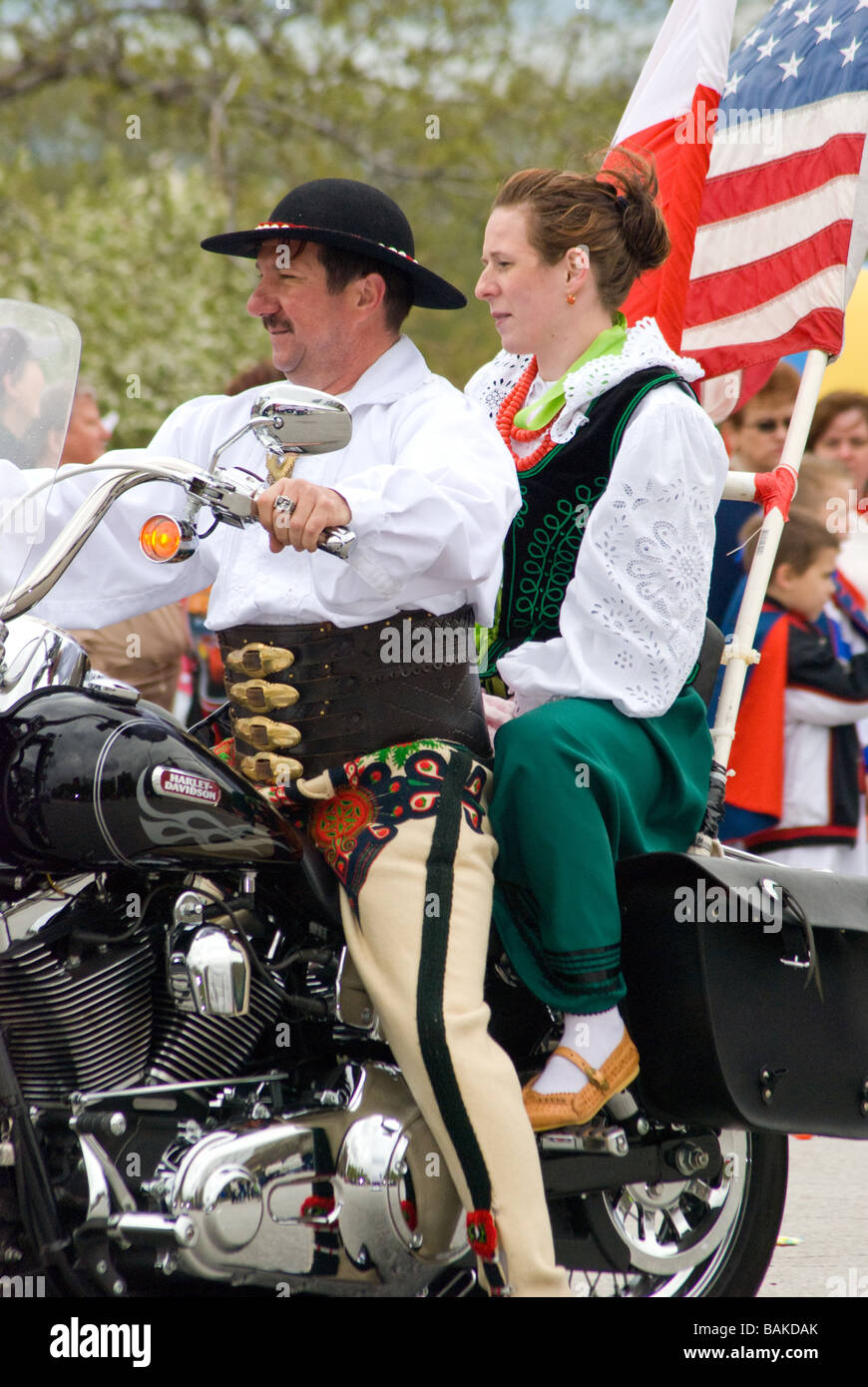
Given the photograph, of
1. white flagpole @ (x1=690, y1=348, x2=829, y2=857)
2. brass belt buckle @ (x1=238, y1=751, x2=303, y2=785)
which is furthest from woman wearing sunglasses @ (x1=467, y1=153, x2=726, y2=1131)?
brass belt buckle @ (x1=238, y1=751, x2=303, y2=785)

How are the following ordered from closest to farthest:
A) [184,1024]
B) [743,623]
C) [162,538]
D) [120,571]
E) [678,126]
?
[162,538], [184,1024], [120,571], [743,623], [678,126]

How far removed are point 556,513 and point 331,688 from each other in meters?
0.65

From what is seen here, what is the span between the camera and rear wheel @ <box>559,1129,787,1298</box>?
301 cm

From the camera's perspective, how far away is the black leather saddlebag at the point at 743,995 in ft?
9.21

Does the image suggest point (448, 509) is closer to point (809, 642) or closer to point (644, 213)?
point (644, 213)

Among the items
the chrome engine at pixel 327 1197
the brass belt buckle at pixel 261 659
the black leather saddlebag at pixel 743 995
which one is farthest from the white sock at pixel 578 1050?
the brass belt buckle at pixel 261 659

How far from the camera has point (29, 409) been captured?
2469mm

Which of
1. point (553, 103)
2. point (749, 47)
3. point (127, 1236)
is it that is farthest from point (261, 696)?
point (553, 103)

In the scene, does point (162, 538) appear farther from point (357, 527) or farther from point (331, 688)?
point (331, 688)

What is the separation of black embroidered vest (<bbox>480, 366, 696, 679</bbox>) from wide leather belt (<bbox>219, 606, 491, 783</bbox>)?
364mm

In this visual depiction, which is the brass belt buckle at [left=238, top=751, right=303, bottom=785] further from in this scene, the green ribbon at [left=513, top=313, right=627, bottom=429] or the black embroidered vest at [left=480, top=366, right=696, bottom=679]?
the green ribbon at [left=513, top=313, right=627, bottom=429]

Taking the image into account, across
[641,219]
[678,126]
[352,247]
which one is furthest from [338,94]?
[352,247]

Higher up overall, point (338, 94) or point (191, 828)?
point (338, 94)

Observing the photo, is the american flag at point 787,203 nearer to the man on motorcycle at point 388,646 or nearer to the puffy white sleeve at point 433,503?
the man on motorcycle at point 388,646
